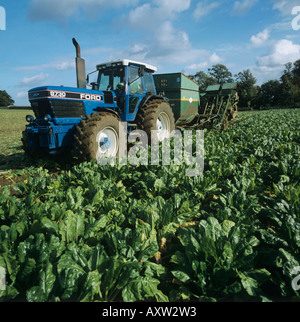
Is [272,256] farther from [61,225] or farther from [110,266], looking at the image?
[61,225]

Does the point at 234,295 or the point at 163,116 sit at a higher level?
the point at 163,116

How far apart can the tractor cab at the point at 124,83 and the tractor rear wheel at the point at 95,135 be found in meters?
0.88

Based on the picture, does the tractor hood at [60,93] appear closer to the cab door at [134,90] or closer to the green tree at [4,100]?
the cab door at [134,90]

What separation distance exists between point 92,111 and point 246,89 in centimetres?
6264

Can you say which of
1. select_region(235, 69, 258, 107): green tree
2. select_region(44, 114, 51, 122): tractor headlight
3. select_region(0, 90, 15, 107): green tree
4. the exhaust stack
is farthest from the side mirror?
select_region(0, 90, 15, 107): green tree

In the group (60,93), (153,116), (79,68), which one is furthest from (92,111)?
(153,116)

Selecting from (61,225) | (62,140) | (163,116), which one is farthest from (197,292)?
(163,116)

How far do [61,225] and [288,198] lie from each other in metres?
2.60

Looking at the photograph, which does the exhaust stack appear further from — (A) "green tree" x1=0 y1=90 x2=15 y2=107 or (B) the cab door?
(A) "green tree" x1=0 y1=90 x2=15 y2=107

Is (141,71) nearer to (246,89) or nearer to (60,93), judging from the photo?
(60,93)

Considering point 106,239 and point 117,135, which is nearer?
point 106,239

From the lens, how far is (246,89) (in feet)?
193

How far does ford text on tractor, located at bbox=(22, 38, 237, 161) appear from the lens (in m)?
4.54

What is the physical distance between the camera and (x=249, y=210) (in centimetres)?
263
